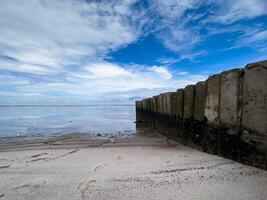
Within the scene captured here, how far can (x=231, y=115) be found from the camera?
10.3 ft

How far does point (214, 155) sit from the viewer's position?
345 centimetres

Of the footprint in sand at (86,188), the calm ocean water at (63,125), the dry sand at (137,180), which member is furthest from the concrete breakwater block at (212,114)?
the calm ocean water at (63,125)

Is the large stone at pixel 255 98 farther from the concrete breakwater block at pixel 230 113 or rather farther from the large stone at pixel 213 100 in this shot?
the large stone at pixel 213 100

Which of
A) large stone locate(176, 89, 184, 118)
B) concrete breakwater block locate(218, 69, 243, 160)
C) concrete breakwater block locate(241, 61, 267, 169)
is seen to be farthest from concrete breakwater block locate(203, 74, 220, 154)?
large stone locate(176, 89, 184, 118)

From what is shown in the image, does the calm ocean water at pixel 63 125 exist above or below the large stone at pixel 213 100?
below

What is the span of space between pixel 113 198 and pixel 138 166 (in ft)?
3.37

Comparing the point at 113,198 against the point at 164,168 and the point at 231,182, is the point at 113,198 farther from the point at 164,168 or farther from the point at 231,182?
the point at 231,182

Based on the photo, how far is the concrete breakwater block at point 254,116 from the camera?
→ 8.48 feet

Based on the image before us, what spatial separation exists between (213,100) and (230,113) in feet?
1.66

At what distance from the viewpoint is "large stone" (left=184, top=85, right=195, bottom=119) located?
449 centimetres

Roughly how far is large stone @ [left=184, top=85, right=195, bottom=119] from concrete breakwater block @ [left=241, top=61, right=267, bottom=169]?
1606 millimetres

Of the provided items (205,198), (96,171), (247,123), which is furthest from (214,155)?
(96,171)

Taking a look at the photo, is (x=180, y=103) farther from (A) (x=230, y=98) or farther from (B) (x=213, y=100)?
(A) (x=230, y=98)

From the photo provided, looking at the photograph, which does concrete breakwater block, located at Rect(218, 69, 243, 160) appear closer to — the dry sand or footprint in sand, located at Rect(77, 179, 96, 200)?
the dry sand
